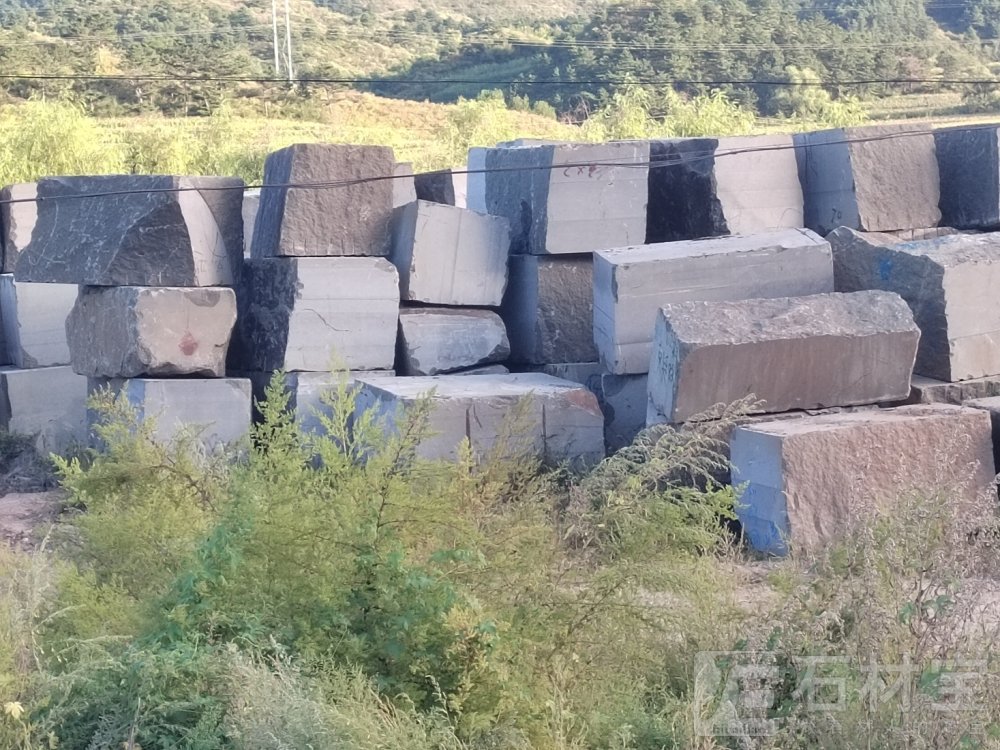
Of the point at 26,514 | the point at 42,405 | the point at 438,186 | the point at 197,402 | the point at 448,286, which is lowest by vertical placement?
the point at 26,514

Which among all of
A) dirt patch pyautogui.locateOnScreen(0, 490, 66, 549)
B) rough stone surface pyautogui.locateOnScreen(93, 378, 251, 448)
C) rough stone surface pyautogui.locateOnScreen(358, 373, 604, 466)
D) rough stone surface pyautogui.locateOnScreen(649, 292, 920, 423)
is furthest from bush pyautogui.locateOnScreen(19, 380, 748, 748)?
rough stone surface pyautogui.locateOnScreen(93, 378, 251, 448)

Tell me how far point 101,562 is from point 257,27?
48431 millimetres

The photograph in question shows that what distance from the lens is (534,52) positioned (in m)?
42.5

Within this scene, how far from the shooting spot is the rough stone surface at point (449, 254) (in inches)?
303

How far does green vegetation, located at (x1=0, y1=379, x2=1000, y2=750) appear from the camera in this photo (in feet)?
11.1

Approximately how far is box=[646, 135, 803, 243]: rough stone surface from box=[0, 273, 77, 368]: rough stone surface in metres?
4.77

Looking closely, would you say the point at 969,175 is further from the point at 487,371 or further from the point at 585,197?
the point at 487,371

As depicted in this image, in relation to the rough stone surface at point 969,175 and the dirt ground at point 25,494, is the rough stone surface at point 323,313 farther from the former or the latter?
the rough stone surface at point 969,175

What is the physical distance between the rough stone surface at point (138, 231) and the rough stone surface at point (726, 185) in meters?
3.11

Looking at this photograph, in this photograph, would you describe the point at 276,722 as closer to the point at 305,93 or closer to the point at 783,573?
the point at 783,573

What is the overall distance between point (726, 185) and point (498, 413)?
2.64 metres

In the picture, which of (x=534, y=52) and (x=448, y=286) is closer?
(x=448, y=286)

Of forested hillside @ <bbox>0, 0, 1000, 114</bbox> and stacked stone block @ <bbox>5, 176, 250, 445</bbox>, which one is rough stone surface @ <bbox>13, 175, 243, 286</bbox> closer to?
stacked stone block @ <bbox>5, 176, 250, 445</bbox>

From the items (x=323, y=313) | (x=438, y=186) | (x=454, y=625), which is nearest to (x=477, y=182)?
(x=438, y=186)
